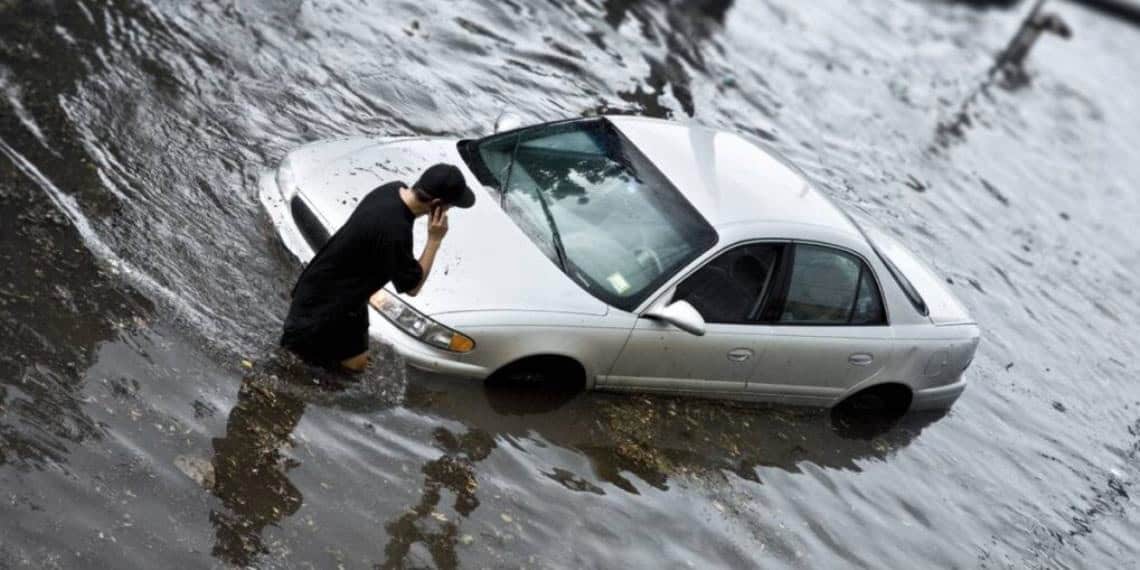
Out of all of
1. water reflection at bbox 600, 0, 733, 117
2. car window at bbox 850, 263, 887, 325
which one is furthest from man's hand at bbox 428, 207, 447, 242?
water reflection at bbox 600, 0, 733, 117

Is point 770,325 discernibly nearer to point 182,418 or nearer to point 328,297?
point 328,297

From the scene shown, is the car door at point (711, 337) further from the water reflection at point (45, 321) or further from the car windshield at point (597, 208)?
the water reflection at point (45, 321)

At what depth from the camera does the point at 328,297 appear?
5891 mm

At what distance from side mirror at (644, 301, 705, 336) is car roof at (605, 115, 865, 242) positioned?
26.5 inches

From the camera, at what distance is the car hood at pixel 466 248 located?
6605mm

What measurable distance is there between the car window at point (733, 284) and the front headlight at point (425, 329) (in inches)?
55.0

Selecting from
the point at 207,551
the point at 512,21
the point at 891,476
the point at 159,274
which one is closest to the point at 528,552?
the point at 207,551

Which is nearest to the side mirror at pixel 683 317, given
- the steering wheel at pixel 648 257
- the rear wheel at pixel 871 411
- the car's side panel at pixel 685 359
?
Result: the car's side panel at pixel 685 359

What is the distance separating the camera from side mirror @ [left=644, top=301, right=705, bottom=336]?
6.78m

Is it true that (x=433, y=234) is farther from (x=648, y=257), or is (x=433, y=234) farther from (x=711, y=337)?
(x=711, y=337)

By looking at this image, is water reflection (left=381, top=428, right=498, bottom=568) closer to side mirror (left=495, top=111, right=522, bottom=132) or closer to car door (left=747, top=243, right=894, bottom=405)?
car door (left=747, top=243, right=894, bottom=405)

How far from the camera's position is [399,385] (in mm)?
6684

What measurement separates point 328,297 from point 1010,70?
825 inches

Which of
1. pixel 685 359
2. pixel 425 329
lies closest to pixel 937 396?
pixel 685 359
